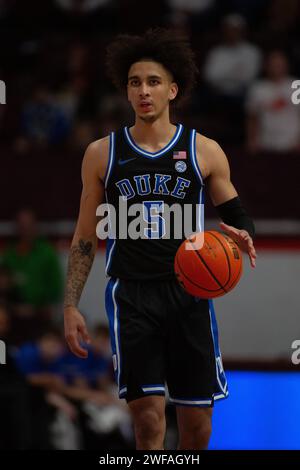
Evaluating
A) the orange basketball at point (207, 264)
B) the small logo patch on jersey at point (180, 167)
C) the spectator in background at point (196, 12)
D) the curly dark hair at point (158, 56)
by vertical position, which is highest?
the spectator in background at point (196, 12)

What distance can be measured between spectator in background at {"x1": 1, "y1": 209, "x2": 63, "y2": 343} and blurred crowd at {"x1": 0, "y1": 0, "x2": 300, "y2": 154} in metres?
0.95

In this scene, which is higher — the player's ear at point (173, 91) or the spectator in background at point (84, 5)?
the spectator in background at point (84, 5)

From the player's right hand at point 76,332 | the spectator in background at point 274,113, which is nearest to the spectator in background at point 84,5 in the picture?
the spectator in background at point 274,113

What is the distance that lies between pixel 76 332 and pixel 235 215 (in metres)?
1.16

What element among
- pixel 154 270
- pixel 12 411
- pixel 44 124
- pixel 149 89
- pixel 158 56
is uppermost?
pixel 44 124

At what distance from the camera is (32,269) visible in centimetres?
1185

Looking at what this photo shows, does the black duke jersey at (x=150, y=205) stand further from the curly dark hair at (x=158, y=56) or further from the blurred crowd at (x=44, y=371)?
the blurred crowd at (x=44, y=371)

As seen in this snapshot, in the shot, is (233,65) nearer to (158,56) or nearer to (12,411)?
(12,411)

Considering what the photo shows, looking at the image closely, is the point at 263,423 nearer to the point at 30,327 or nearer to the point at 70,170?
the point at 30,327

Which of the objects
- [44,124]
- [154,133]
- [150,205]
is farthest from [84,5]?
[150,205]

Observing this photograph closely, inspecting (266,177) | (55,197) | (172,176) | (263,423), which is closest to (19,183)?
(55,197)

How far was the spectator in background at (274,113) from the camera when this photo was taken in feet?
40.1

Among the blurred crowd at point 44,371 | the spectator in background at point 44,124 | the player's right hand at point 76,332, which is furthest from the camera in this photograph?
the spectator in background at point 44,124

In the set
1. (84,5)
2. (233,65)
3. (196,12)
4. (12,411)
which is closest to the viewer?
(12,411)
